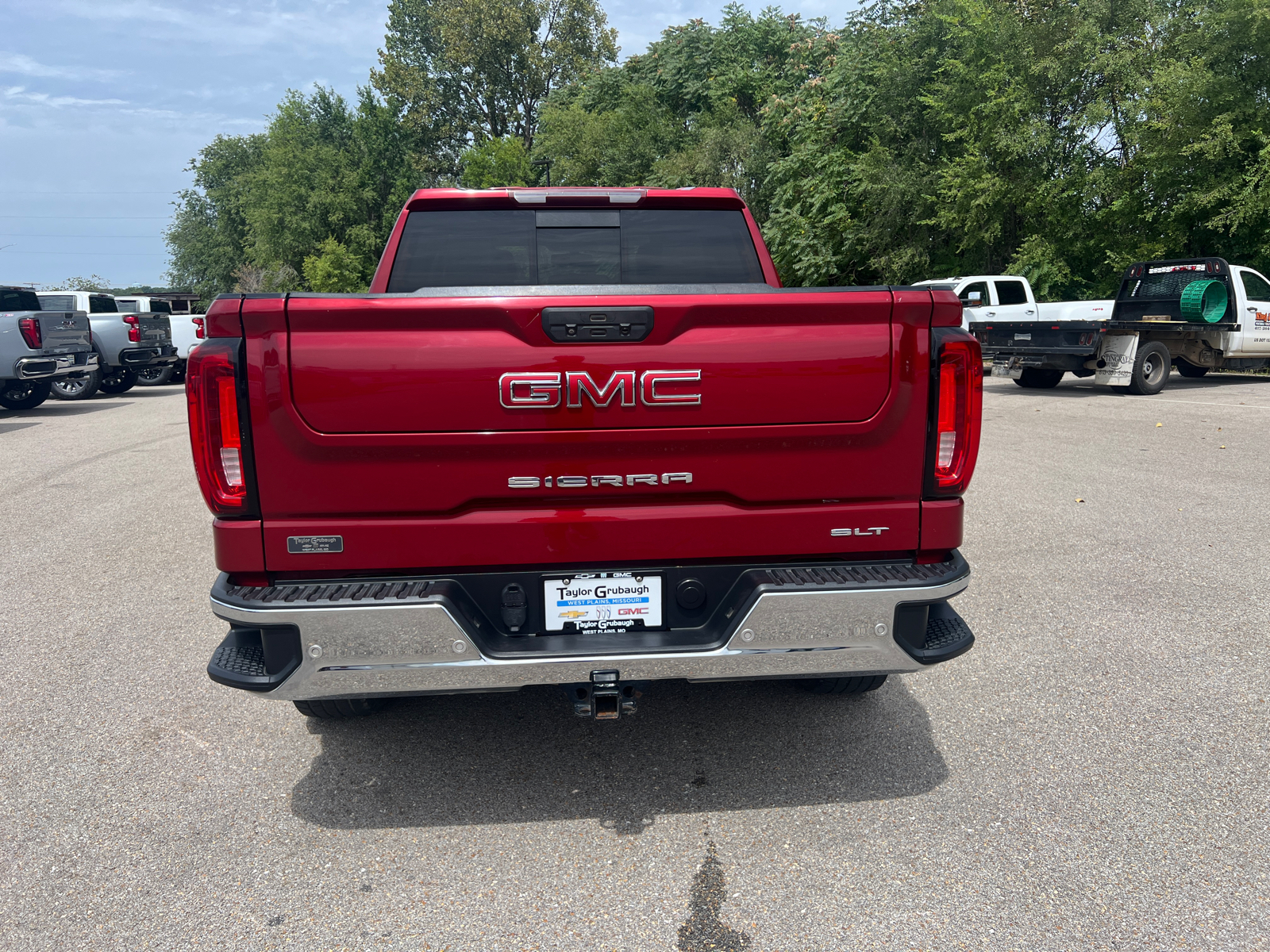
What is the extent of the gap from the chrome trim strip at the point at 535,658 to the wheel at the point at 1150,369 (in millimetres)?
15722

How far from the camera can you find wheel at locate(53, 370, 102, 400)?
1952 centimetres

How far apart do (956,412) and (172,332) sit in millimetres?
23684

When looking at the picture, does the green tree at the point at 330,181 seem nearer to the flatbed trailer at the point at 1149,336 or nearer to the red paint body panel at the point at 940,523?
the flatbed trailer at the point at 1149,336

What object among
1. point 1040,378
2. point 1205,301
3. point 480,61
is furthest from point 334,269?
point 1205,301

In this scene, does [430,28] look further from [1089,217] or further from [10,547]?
[10,547]

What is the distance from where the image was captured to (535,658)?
279 centimetres

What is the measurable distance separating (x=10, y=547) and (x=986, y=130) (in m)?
25.1

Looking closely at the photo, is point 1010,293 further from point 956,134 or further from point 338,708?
point 338,708

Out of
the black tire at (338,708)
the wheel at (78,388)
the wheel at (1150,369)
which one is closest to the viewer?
the black tire at (338,708)

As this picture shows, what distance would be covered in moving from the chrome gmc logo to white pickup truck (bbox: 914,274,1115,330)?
18.4m

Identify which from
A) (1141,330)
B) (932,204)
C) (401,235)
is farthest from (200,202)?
(401,235)

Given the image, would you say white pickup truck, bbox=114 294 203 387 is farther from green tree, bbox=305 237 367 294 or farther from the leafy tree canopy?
green tree, bbox=305 237 367 294

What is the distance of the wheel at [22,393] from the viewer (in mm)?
16922

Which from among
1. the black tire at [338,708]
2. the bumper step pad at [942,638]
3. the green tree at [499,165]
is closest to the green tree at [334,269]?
the green tree at [499,165]
